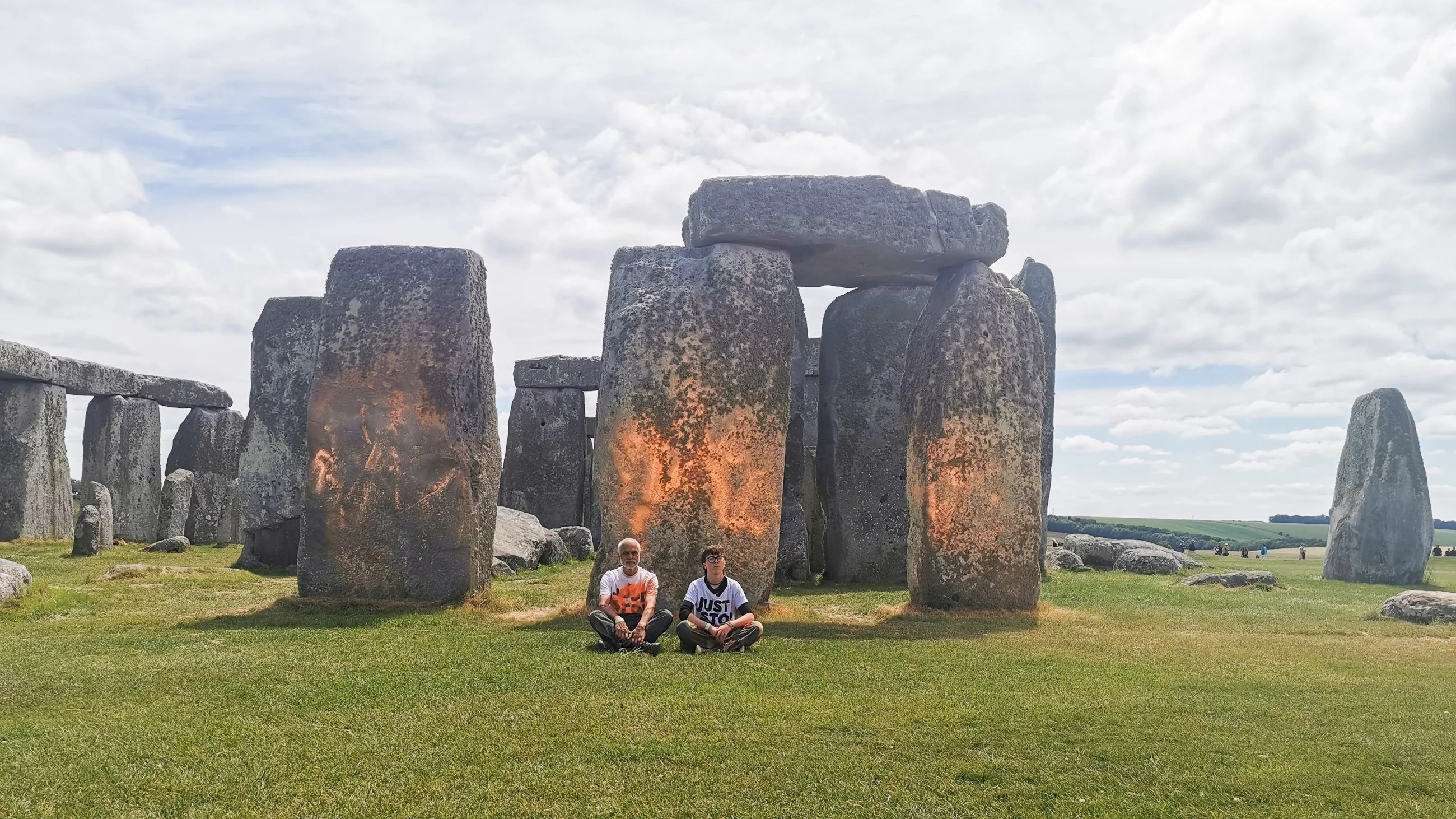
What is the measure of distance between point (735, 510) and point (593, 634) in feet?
6.86

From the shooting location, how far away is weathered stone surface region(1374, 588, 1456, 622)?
34.3 ft

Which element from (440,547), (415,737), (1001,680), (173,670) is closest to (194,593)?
(440,547)

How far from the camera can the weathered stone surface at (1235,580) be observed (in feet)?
46.9

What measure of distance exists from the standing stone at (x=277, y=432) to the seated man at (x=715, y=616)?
874cm

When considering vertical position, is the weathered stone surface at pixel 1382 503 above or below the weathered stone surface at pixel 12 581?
above

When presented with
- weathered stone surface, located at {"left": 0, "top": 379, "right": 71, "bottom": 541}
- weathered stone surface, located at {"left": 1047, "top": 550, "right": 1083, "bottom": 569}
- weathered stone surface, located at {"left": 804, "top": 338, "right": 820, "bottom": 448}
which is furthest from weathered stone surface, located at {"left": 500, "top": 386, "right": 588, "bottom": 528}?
weathered stone surface, located at {"left": 1047, "top": 550, "right": 1083, "bottom": 569}

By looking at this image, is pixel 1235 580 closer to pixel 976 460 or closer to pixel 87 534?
pixel 976 460

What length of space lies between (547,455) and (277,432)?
7798mm

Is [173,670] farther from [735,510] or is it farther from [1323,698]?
[1323,698]

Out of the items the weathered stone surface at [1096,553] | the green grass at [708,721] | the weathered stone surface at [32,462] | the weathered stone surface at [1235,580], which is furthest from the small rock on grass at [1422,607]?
the weathered stone surface at [32,462]

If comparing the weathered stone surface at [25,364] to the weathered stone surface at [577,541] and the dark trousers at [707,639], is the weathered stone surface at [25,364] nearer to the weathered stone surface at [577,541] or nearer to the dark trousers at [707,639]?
the weathered stone surface at [577,541]

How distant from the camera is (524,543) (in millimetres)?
15812

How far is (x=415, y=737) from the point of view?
5.23 meters

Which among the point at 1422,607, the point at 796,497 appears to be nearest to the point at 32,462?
the point at 796,497
